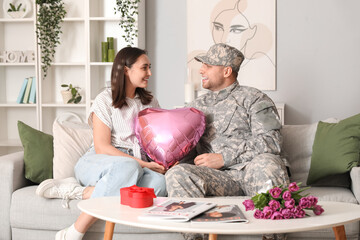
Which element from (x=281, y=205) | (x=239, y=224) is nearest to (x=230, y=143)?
(x=281, y=205)

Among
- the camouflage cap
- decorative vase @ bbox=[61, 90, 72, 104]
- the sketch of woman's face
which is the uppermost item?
the sketch of woman's face

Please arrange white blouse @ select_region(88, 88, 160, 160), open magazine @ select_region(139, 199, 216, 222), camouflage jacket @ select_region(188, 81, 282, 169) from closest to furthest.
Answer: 1. open magazine @ select_region(139, 199, 216, 222)
2. camouflage jacket @ select_region(188, 81, 282, 169)
3. white blouse @ select_region(88, 88, 160, 160)

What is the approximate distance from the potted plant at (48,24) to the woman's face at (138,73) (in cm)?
196

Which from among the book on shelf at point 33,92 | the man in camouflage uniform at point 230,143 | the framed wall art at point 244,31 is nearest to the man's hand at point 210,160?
the man in camouflage uniform at point 230,143

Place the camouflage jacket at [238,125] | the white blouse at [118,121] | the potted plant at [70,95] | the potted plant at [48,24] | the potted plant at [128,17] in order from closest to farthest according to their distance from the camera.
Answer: the camouflage jacket at [238,125] < the white blouse at [118,121] < the potted plant at [128,17] < the potted plant at [48,24] < the potted plant at [70,95]

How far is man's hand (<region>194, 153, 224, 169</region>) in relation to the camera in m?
2.79

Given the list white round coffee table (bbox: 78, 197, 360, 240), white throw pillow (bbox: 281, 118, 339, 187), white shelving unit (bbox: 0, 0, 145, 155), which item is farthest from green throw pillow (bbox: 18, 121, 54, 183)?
white shelving unit (bbox: 0, 0, 145, 155)

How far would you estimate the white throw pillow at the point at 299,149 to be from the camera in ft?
9.90

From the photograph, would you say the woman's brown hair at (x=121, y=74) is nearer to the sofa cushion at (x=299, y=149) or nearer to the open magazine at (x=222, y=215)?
the sofa cushion at (x=299, y=149)

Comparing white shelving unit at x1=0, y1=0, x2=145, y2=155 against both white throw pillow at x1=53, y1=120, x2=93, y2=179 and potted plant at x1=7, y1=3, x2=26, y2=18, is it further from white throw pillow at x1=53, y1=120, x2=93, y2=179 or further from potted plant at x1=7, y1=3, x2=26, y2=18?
white throw pillow at x1=53, y1=120, x2=93, y2=179

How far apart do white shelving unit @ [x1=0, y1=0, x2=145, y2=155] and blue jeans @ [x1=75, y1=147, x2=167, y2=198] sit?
2.05m

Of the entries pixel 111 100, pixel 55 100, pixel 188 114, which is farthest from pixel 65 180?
pixel 55 100

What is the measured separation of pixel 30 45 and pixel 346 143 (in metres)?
3.36

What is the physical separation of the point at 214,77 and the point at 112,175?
845mm
